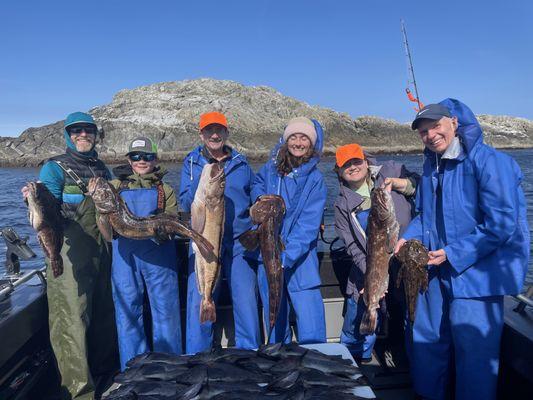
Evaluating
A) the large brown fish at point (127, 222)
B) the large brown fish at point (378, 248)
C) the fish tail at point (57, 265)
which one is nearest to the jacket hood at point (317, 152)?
the large brown fish at point (378, 248)

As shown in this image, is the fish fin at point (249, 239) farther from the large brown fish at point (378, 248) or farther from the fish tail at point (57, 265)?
the fish tail at point (57, 265)

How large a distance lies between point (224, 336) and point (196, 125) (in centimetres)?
7403

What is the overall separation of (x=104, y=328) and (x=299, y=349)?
9.65 feet

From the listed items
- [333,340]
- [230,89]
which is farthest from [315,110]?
[333,340]

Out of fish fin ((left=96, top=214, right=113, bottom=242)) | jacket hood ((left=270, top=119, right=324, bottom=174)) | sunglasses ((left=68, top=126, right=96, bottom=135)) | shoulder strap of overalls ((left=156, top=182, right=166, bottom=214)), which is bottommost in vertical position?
fish fin ((left=96, top=214, right=113, bottom=242))

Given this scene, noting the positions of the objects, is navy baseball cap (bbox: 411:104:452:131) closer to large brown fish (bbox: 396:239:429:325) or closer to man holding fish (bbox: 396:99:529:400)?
man holding fish (bbox: 396:99:529:400)

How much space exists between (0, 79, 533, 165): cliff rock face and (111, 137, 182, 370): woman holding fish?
61.7m

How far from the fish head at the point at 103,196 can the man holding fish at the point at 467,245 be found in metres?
3.24

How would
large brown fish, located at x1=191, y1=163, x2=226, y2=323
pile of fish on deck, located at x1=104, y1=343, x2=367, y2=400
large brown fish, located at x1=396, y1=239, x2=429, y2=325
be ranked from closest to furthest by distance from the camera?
pile of fish on deck, located at x1=104, y1=343, x2=367, y2=400
large brown fish, located at x1=396, y1=239, x2=429, y2=325
large brown fish, located at x1=191, y1=163, x2=226, y2=323

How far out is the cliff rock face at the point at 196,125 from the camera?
72750 millimetres

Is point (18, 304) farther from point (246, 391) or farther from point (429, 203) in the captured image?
point (429, 203)

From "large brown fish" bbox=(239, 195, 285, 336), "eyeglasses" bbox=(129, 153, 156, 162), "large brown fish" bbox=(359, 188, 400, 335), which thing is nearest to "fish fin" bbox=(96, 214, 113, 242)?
"eyeglasses" bbox=(129, 153, 156, 162)

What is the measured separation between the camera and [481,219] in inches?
157

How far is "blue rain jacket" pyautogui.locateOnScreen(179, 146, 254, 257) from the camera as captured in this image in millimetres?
5113
